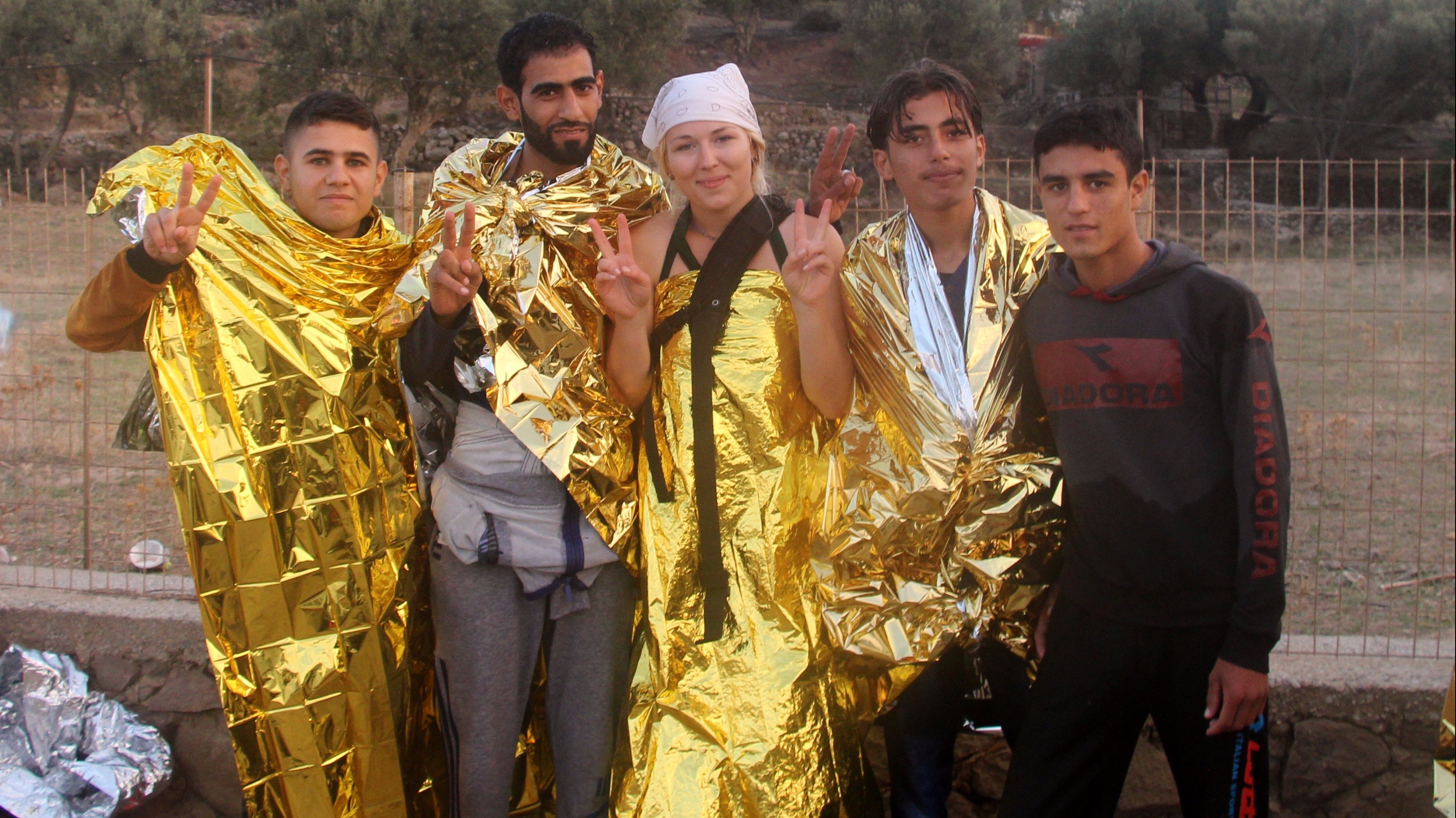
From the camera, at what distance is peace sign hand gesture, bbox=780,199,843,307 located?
185 cm

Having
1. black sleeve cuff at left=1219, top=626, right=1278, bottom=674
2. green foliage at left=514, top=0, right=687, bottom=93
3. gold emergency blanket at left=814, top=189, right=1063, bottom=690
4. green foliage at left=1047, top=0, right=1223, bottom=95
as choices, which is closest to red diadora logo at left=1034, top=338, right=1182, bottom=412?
gold emergency blanket at left=814, top=189, right=1063, bottom=690

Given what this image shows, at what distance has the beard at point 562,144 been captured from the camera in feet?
7.40

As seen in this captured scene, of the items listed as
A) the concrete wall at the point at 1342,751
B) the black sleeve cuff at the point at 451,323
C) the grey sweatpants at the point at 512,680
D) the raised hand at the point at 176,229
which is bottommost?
the concrete wall at the point at 1342,751

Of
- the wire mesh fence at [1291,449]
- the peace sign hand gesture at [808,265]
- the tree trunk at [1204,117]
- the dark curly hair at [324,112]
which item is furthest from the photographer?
the tree trunk at [1204,117]

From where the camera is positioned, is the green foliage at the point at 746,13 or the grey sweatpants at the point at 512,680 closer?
the grey sweatpants at the point at 512,680

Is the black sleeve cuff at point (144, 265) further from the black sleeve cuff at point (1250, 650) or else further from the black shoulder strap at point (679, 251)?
the black sleeve cuff at point (1250, 650)

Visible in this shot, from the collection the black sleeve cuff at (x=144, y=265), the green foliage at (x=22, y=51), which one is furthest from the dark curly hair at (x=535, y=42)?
the green foliage at (x=22, y=51)

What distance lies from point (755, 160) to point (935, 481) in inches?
28.9

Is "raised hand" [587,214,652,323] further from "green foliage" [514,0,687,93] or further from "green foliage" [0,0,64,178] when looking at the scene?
"green foliage" [514,0,687,93]

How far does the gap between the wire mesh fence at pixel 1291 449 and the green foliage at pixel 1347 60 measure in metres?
13.2

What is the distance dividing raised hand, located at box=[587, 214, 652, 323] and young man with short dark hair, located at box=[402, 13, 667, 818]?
15cm

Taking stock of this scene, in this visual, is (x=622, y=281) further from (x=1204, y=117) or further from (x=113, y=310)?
(x=1204, y=117)

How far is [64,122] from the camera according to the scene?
12.8 meters

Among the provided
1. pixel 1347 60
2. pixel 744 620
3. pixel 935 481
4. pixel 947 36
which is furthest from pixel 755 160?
pixel 1347 60
